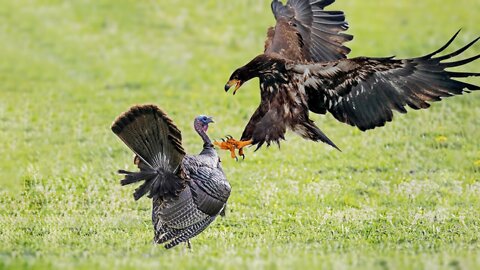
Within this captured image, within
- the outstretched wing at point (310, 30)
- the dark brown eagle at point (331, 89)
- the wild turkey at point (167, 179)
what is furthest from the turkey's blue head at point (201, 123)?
the outstretched wing at point (310, 30)

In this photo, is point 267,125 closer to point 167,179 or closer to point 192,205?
point 192,205

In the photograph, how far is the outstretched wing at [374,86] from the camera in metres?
10.8

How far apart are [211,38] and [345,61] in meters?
19.3

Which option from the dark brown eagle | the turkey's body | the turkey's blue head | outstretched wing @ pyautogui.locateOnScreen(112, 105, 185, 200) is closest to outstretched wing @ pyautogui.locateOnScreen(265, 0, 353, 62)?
the dark brown eagle

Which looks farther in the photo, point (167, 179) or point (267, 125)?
point (267, 125)

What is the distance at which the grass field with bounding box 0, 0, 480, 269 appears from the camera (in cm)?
940

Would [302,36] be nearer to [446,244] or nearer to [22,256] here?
[446,244]

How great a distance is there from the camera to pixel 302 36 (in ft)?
45.0

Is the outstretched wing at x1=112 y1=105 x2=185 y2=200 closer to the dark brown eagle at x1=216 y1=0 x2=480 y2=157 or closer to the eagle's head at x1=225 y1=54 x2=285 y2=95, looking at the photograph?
the dark brown eagle at x1=216 y1=0 x2=480 y2=157

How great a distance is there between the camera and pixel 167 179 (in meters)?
10.0

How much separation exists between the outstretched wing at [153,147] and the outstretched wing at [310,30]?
3.67 m

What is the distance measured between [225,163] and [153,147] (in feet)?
19.7

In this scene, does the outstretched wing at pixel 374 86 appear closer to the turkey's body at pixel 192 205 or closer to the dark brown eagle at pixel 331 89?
the dark brown eagle at pixel 331 89

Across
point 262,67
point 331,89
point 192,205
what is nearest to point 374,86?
point 331,89
